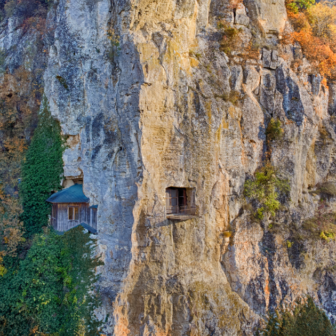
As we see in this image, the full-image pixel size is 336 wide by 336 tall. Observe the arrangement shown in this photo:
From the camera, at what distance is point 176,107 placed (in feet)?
41.6

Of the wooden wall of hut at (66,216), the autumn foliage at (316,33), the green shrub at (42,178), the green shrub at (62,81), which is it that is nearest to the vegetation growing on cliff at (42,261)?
the green shrub at (42,178)

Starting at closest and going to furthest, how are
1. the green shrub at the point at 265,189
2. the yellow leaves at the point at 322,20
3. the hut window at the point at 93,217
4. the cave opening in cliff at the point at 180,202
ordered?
1. the cave opening in cliff at the point at 180,202
2. the hut window at the point at 93,217
3. the green shrub at the point at 265,189
4. the yellow leaves at the point at 322,20

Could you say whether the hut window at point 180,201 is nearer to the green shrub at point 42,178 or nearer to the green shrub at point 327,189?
the green shrub at point 42,178

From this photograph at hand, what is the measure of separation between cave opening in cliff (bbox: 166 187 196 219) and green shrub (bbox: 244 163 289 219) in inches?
118

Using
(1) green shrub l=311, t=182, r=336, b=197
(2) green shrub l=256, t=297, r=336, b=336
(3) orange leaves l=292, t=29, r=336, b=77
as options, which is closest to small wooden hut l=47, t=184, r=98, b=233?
(2) green shrub l=256, t=297, r=336, b=336

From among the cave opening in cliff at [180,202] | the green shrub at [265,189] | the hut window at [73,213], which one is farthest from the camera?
the green shrub at [265,189]

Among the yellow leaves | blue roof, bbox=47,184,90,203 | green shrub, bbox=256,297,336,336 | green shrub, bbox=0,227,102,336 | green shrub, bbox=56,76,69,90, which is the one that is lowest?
green shrub, bbox=256,297,336,336

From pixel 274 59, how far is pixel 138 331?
14.2 m

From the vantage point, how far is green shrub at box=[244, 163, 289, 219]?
14594 mm

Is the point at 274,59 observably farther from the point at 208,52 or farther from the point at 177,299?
the point at 177,299

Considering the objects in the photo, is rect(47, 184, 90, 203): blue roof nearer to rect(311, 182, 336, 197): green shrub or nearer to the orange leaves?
rect(311, 182, 336, 197): green shrub

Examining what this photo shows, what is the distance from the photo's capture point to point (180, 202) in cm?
1367

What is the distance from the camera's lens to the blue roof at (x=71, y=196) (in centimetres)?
1395

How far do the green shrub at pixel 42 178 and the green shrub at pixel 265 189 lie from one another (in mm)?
8992
